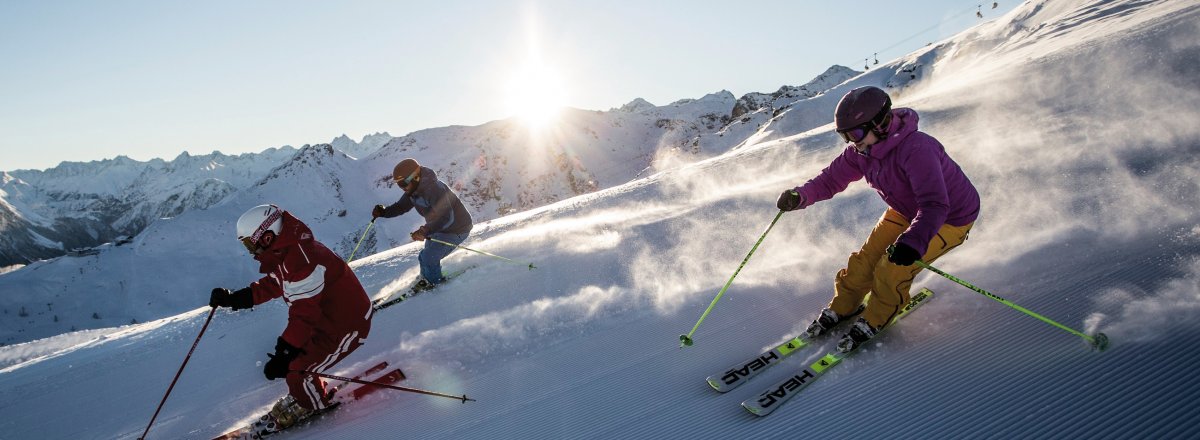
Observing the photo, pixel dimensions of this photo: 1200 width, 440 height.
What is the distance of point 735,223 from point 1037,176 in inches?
166

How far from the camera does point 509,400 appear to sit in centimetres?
445

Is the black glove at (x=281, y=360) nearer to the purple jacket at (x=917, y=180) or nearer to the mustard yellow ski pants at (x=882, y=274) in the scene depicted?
the mustard yellow ski pants at (x=882, y=274)

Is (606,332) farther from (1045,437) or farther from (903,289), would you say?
(1045,437)

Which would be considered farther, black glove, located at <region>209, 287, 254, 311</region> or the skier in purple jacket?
black glove, located at <region>209, 287, 254, 311</region>

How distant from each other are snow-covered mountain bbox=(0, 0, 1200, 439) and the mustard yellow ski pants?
28cm

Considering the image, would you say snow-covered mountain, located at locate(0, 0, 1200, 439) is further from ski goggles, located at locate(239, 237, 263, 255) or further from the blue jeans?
ski goggles, located at locate(239, 237, 263, 255)

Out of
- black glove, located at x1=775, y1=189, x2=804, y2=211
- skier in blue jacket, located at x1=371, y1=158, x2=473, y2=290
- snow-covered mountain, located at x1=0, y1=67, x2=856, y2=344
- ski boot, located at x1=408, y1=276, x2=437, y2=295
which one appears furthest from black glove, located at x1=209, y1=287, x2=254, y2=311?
snow-covered mountain, located at x1=0, y1=67, x2=856, y2=344

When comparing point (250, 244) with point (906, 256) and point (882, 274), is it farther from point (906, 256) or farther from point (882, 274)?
point (882, 274)

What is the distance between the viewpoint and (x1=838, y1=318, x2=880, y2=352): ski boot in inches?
165

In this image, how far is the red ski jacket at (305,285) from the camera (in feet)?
14.9

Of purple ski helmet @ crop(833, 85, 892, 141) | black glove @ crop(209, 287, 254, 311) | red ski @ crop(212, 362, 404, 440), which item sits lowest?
red ski @ crop(212, 362, 404, 440)

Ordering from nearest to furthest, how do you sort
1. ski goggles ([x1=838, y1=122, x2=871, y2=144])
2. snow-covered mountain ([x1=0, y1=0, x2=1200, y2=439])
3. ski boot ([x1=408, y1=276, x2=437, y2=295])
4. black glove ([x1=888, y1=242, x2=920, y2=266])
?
snow-covered mountain ([x1=0, y1=0, x2=1200, y2=439]) < black glove ([x1=888, y1=242, x2=920, y2=266]) < ski goggles ([x1=838, y1=122, x2=871, y2=144]) < ski boot ([x1=408, y1=276, x2=437, y2=295])

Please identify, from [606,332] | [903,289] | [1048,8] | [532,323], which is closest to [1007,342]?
[903,289]

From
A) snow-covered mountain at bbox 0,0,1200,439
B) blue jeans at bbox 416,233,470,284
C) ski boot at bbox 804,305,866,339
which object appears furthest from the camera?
blue jeans at bbox 416,233,470,284
